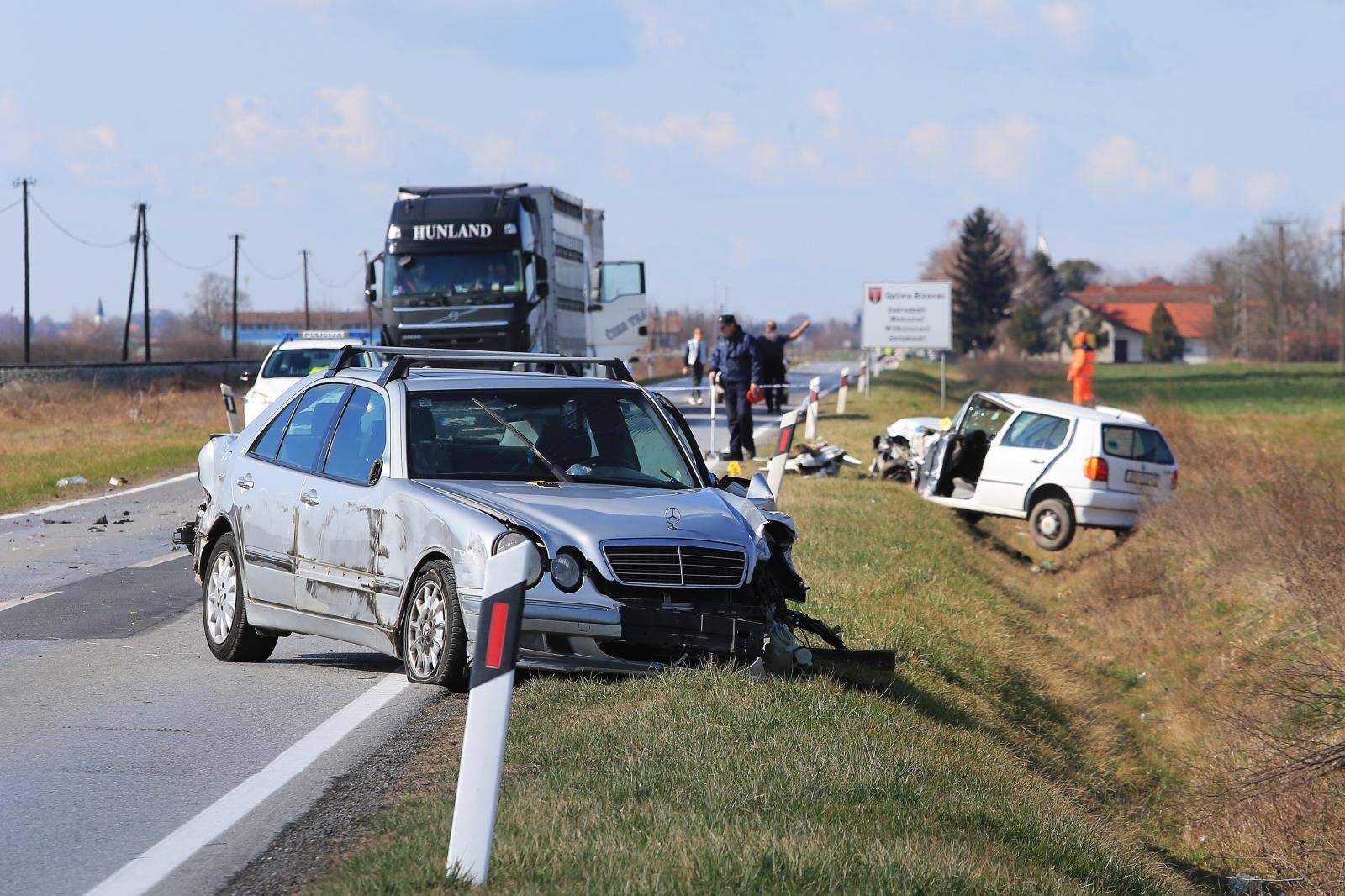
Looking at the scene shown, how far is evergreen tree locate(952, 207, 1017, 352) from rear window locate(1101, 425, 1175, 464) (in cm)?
10155

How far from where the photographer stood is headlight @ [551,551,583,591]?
7.10m

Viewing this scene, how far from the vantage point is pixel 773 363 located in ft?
107

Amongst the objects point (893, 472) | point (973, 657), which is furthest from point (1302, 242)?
point (973, 657)

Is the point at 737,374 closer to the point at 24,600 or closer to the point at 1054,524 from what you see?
the point at 1054,524

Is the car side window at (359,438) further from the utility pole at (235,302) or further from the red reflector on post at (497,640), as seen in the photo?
the utility pole at (235,302)

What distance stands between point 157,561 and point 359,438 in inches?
240

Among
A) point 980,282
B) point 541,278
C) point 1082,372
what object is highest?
point 980,282

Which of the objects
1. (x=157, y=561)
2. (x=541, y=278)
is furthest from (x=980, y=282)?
(x=157, y=561)

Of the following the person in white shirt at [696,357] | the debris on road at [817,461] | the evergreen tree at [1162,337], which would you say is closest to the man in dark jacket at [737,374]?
the debris on road at [817,461]

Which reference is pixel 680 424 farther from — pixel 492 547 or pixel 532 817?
pixel 532 817

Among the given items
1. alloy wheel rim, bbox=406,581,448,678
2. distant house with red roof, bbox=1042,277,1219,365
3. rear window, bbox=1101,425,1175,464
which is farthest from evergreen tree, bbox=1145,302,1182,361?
alloy wheel rim, bbox=406,581,448,678

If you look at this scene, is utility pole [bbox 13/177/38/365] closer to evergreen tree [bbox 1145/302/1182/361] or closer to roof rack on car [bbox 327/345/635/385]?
roof rack on car [bbox 327/345/635/385]

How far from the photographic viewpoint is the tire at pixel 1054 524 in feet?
63.4

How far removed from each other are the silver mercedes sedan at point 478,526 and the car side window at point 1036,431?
11015 mm
